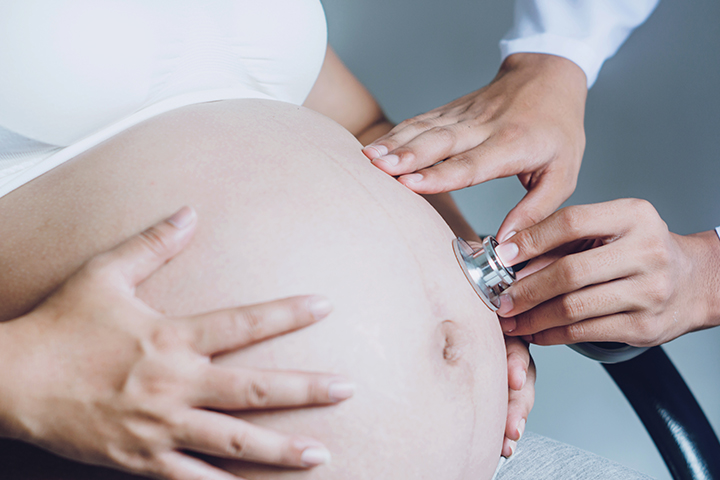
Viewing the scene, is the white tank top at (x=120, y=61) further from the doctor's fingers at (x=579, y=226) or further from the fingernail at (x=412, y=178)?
the doctor's fingers at (x=579, y=226)

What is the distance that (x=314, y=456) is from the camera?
15.5 inches

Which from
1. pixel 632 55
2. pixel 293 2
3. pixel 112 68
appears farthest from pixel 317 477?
pixel 632 55

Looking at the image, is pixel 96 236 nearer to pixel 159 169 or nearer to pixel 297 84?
pixel 159 169

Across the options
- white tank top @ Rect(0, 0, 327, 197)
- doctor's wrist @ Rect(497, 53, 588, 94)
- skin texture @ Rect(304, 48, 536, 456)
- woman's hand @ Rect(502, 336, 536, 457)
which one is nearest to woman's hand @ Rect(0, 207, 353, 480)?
white tank top @ Rect(0, 0, 327, 197)

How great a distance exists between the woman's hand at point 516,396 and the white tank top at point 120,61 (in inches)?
21.3

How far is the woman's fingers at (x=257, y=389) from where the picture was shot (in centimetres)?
36

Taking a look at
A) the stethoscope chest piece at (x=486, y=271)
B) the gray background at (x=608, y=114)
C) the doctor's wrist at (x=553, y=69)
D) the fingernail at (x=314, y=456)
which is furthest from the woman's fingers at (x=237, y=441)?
the gray background at (x=608, y=114)

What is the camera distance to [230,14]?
2.10ft

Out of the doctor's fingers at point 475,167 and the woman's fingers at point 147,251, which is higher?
the woman's fingers at point 147,251

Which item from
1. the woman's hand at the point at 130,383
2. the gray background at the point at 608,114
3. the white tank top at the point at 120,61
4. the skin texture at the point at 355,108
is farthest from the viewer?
the gray background at the point at 608,114

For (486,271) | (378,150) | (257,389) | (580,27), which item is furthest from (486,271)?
(580,27)

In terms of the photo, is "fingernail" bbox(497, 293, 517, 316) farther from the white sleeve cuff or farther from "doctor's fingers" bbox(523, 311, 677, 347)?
the white sleeve cuff

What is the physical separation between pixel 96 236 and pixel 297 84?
1.40ft

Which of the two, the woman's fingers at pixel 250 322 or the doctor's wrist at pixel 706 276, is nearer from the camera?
the woman's fingers at pixel 250 322
